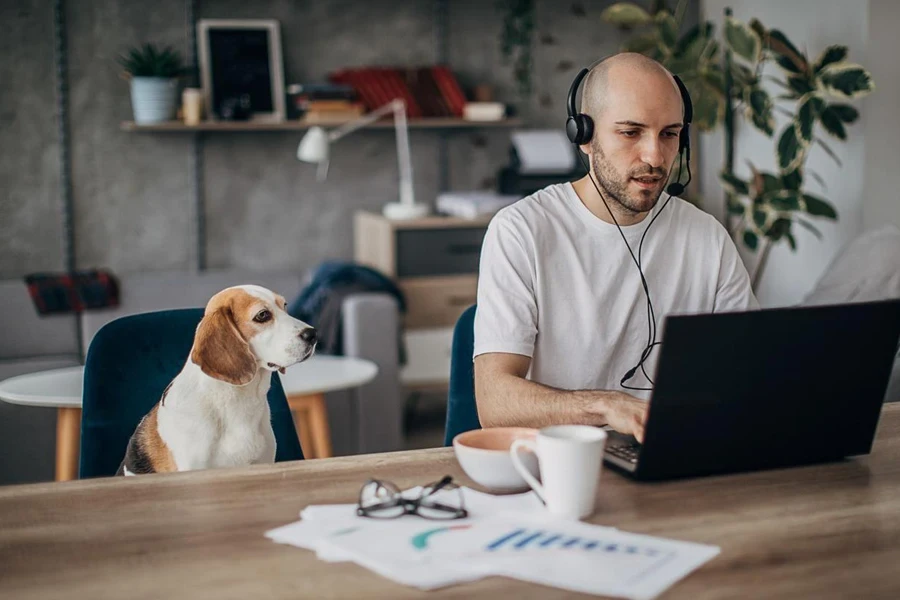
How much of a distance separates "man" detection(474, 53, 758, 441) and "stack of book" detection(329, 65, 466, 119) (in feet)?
8.38

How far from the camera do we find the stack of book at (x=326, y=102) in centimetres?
423

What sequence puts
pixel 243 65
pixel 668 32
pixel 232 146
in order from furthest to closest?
pixel 232 146 < pixel 243 65 < pixel 668 32

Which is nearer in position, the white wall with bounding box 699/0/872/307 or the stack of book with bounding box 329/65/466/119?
the white wall with bounding box 699/0/872/307

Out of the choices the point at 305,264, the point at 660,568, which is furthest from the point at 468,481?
the point at 305,264

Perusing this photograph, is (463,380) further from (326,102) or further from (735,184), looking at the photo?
(326,102)

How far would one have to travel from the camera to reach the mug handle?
3.68 feet

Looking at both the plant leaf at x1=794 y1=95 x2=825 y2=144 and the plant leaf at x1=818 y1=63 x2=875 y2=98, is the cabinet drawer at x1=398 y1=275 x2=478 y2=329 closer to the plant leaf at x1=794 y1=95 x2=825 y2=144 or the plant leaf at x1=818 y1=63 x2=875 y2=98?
the plant leaf at x1=794 y1=95 x2=825 y2=144

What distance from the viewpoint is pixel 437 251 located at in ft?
13.5

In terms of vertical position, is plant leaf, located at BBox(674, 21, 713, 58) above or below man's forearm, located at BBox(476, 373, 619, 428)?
above

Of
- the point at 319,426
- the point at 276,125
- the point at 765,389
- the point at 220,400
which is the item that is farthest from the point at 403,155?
the point at 765,389

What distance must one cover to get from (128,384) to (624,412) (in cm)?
81

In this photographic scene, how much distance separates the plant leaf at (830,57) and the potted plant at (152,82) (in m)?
2.37

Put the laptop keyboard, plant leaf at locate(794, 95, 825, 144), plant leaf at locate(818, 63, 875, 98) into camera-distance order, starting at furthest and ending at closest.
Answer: plant leaf at locate(794, 95, 825, 144) < plant leaf at locate(818, 63, 875, 98) < the laptop keyboard

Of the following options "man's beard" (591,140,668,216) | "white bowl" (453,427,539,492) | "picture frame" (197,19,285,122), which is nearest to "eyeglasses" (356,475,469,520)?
"white bowl" (453,427,539,492)
